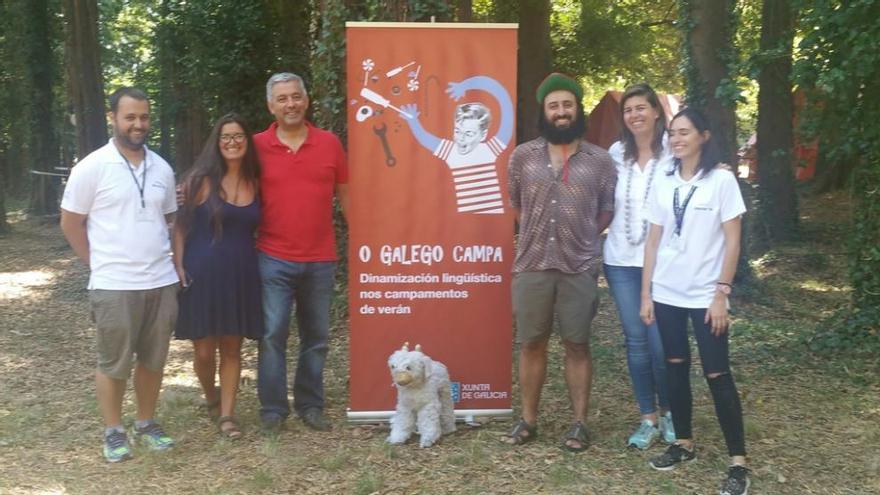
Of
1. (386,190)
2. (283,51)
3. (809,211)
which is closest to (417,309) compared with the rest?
(386,190)

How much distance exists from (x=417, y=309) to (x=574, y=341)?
99 centimetres

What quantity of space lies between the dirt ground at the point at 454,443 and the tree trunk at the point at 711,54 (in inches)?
86.4

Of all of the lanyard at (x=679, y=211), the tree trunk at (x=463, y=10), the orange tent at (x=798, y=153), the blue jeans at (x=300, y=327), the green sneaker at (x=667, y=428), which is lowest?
the green sneaker at (x=667, y=428)

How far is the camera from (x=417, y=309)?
16.6 ft

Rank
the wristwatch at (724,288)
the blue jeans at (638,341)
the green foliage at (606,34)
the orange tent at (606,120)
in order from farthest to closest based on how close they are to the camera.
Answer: the orange tent at (606,120), the green foliage at (606,34), the blue jeans at (638,341), the wristwatch at (724,288)

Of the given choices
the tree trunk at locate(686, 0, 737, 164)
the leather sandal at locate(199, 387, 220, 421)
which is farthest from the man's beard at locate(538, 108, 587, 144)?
the tree trunk at locate(686, 0, 737, 164)

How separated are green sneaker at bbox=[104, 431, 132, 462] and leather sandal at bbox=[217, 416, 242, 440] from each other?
0.53m

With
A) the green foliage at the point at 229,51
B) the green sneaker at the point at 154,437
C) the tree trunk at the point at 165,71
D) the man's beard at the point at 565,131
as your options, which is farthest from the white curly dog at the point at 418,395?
the tree trunk at the point at 165,71

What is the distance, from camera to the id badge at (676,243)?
4.09 m

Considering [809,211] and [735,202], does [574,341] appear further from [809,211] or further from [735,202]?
[809,211]

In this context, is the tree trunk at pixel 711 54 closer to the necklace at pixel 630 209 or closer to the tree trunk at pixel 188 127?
the necklace at pixel 630 209

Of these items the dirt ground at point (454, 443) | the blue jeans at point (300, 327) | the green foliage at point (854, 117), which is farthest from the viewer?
the green foliage at point (854, 117)

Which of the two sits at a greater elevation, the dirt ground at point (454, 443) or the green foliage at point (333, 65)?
the green foliage at point (333, 65)

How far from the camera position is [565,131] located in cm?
448
